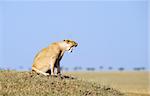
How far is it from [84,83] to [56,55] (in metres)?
1.28

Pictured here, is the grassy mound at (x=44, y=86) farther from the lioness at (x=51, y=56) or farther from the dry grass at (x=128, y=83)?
the dry grass at (x=128, y=83)

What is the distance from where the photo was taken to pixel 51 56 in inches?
616

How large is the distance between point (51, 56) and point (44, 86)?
166 centimetres

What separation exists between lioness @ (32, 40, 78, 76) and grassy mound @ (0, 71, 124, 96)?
0.41 metres

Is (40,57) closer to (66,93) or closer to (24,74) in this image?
(24,74)

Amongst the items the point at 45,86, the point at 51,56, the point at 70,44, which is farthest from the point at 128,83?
the point at 45,86

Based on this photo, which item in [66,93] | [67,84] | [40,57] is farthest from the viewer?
[40,57]

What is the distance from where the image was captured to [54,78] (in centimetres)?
1529

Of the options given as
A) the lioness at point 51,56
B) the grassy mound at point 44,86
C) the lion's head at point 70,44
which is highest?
the lion's head at point 70,44

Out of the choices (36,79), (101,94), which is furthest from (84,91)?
(36,79)

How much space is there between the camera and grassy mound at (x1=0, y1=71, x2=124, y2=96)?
1364 centimetres

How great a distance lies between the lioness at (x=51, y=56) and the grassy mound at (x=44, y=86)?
0.41m

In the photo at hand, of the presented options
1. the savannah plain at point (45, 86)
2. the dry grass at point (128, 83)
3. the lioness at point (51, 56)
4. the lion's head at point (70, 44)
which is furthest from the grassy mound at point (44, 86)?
the dry grass at point (128, 83)

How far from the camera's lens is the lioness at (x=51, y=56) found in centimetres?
1566
